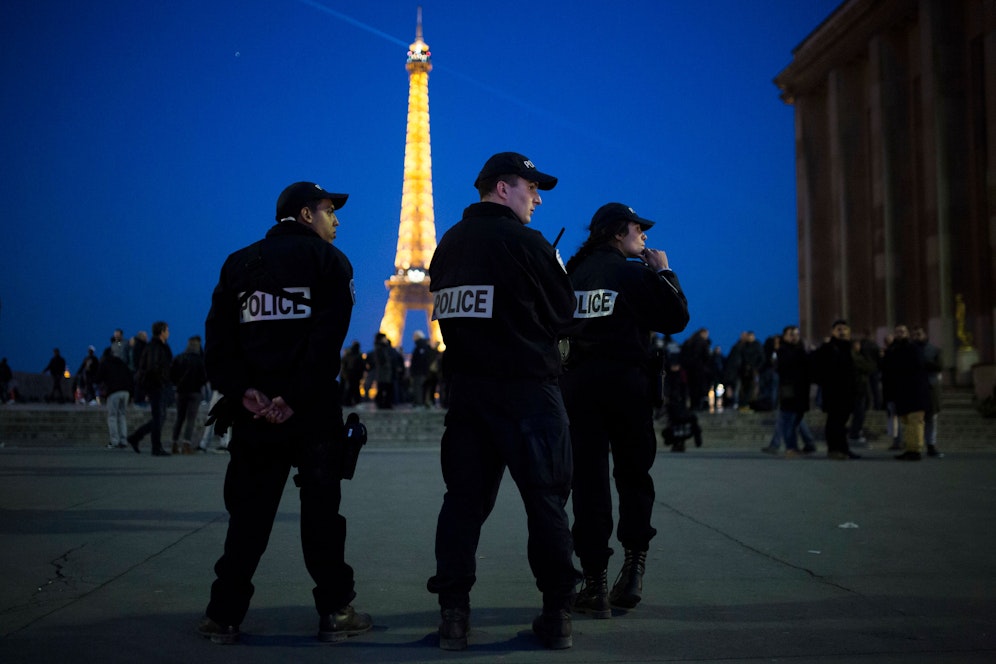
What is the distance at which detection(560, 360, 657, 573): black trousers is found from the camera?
477 centimetres

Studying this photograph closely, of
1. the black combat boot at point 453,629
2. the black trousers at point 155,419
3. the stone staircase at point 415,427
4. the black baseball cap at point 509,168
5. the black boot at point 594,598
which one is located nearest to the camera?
the black combat boot at point 453,629

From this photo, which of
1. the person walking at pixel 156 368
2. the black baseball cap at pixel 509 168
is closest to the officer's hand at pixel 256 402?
the black baseball cap at pixel 509 168

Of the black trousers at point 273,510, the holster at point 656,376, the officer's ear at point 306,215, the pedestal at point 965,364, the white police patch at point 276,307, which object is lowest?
the black trousers at point 273,510

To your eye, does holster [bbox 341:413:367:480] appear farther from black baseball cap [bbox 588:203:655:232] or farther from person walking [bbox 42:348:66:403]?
person walking [bbox 42:348:66:403]

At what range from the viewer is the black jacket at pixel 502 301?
4211mm

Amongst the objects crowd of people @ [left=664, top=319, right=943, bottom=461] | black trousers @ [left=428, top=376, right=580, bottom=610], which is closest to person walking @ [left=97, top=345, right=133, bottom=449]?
crowd of people @ [left=664, top=319, right=943, bottom=461]

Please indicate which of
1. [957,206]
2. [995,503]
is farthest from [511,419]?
[957,206]

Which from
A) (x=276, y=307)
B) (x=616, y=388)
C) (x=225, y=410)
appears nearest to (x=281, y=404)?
(x=225, y=410)

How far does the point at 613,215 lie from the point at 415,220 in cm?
6943

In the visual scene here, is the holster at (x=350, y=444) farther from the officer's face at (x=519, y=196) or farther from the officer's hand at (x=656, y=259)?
the officer's hand at (x=656, y=259)

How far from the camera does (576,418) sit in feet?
16.0

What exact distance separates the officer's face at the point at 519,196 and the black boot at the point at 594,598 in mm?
1548

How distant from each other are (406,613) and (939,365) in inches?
475

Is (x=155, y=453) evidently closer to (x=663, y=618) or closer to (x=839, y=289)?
(x=663, y=618)
